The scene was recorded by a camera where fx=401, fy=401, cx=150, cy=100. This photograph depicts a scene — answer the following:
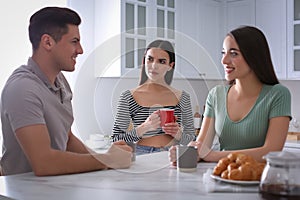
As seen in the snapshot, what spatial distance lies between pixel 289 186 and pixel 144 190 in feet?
1.27

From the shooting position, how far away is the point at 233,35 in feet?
5.52

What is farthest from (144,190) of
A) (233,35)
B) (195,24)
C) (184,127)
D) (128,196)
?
(195,24)

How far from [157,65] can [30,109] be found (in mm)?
452

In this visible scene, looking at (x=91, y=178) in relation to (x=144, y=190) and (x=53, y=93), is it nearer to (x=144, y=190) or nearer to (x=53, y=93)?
(x=144, y=190)

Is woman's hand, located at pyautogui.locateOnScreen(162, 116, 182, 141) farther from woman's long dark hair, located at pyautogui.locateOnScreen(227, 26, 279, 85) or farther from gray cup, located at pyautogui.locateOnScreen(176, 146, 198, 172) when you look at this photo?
woman's long dark hair, located at pyautogui.locateOnScreen(227, 26, 279, 85)

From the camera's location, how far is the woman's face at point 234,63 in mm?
1693

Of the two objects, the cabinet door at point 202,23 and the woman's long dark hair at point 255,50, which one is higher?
the cabinet door at point 202,23

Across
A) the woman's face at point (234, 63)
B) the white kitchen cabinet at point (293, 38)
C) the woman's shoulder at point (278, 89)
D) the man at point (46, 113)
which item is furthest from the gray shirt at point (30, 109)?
the white kitchen cabinet at point (293, 38)

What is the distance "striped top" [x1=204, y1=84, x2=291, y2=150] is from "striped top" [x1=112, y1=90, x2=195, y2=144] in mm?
267

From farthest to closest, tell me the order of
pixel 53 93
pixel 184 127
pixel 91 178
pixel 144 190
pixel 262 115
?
pixel 262 115, pixel 53 93, pixel 184 127, pixel 91 178, pixel 144 190

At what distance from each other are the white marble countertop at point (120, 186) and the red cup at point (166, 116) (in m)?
0.18

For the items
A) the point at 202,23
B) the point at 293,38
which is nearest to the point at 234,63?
the point at 293,38

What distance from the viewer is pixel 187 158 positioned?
1373 millimetres

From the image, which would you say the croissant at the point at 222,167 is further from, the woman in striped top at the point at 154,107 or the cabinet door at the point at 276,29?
the cabinet door at the point at 276,29
